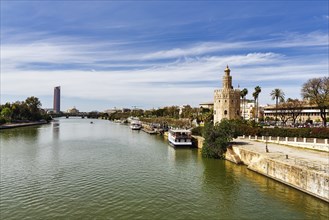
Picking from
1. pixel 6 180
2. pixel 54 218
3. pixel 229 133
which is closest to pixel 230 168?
pixel 229 133

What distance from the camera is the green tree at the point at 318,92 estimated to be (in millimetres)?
62447

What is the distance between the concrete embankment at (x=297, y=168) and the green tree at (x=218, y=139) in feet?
14.8

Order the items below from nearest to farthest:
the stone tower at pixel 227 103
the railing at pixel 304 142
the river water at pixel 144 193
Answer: the river water at pixel 144 193
the railing at pixel 304 142
the stone tower at pixel 227 103

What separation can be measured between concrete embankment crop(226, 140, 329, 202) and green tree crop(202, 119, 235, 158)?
4512 mm

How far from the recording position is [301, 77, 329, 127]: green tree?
62.4m

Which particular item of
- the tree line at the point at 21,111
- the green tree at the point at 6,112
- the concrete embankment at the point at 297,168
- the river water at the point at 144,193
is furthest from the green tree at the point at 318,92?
the green tree at the point at 6,112

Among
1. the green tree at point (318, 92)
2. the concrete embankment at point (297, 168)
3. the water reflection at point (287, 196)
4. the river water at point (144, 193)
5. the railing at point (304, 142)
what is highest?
the green tree at point (318, 92)

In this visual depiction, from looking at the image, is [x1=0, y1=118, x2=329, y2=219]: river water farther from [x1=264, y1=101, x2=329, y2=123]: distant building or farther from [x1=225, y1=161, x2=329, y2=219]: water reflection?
[x1=264, y1=101, x2=329, y2=123]: distant building

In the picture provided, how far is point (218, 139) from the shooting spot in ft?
156

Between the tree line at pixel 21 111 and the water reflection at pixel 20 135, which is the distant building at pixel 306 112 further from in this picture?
the tree line at pixel 21 111

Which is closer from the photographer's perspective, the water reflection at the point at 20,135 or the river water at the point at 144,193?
the river water at the point at 144,193

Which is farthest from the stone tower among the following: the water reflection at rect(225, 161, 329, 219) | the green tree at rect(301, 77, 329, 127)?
the water reflection at rect(225, 161, 329, 219)

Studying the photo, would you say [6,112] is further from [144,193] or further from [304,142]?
[304,142]

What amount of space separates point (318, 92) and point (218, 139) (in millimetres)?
33360
